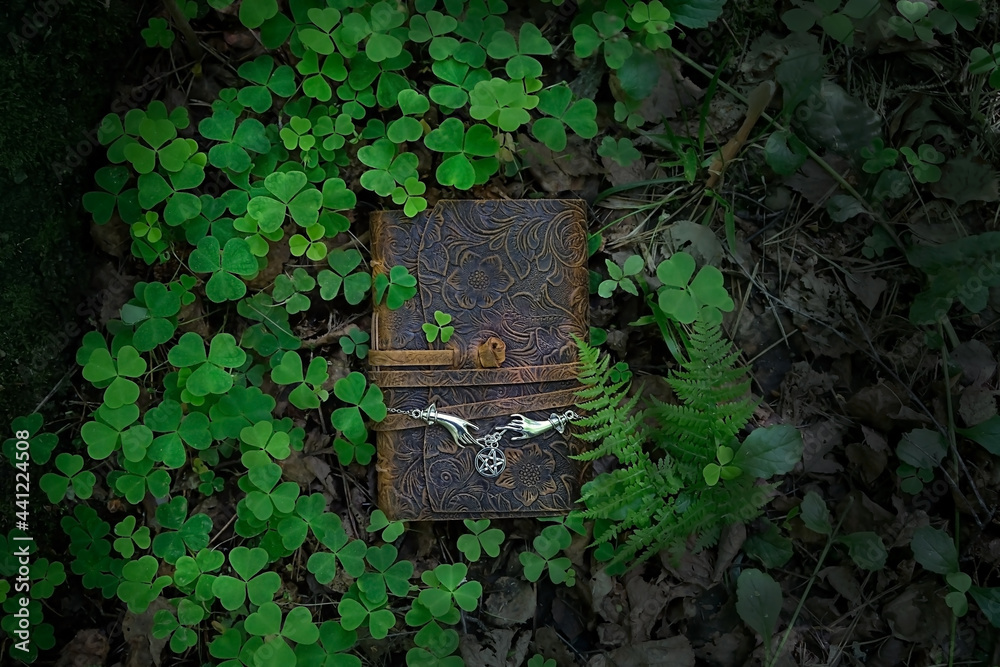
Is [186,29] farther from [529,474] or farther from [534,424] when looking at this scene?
[529,474]

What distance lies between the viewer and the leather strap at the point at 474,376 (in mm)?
2617

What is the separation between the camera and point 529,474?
8.65 feet

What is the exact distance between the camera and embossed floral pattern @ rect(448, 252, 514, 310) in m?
2.66

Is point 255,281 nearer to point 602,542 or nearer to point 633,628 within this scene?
point 602,542

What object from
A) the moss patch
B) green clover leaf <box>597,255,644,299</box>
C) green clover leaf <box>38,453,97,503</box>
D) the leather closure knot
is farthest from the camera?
green clover leaf <box>597,255,644,299</box>

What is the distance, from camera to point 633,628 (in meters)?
2.61

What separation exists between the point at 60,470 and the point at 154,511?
350mm

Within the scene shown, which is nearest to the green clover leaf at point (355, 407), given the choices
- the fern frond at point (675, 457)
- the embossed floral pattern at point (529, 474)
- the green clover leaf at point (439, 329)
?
the green clover leaf at point (439, 329)

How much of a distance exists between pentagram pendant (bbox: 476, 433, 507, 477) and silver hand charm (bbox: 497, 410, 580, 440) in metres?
0.06

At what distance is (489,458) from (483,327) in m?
0.48

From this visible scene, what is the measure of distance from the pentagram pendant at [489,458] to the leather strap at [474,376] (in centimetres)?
21

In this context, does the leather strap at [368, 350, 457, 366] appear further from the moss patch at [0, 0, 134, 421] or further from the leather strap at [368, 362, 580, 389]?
the moss patch at [0, 0, 134, 421]

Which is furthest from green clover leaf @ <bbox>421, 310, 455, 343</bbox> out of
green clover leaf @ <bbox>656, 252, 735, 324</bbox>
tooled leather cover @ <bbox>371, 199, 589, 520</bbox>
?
green clover leaf @ <bbox>656, 252, 735, 324</bbox>

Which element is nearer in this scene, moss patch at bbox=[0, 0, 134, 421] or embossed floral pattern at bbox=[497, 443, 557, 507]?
moss patch at bbox=[0, 0, 134, 421]
